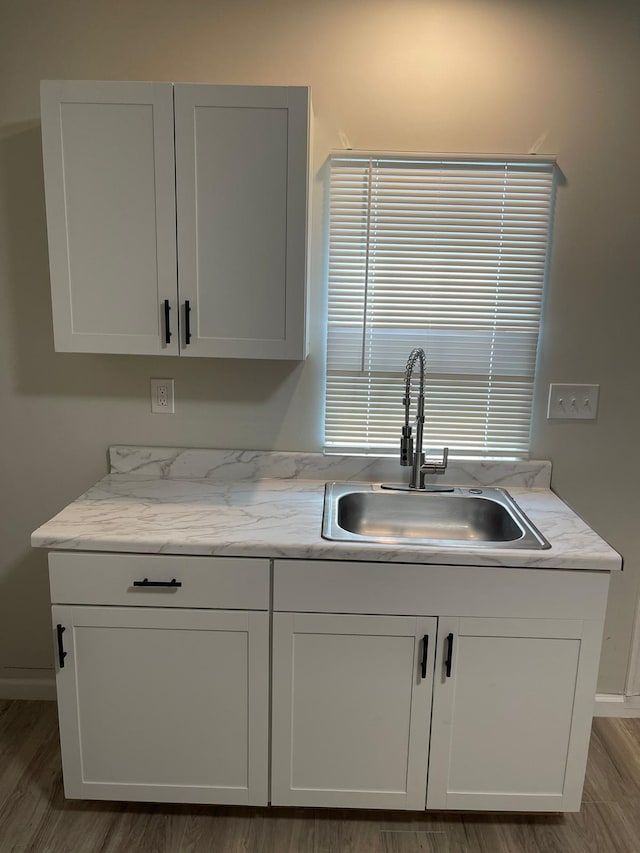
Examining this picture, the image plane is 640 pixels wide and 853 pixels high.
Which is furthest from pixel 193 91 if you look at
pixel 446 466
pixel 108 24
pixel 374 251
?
pixel 446 466

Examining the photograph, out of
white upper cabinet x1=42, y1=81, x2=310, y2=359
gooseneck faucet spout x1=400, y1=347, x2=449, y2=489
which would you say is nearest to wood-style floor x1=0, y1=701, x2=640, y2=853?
gooseneck faucet spout x1=400, y1=347, x2=449, y2=489

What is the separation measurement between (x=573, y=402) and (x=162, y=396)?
4.67 ft

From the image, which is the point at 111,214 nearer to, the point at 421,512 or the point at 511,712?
the point at 421,512

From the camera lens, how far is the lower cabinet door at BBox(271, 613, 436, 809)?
1714 mm

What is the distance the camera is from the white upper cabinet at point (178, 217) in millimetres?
1757

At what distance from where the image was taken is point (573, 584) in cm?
167

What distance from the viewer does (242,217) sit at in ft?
5.96

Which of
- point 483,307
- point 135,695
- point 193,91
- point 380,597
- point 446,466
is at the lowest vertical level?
point 135,695

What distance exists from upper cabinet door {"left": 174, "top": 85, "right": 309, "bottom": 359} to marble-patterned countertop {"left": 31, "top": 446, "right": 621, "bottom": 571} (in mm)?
466

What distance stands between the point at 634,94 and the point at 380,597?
175 centimetres

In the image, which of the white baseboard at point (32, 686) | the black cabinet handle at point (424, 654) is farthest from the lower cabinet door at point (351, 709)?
the white baseboard at point (32, 686)

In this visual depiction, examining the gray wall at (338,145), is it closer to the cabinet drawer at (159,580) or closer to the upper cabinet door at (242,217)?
the upper cabinet door at (242,217)

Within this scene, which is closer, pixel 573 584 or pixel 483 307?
pixel 573 584

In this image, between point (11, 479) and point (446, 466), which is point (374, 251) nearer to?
point (446, 466)
